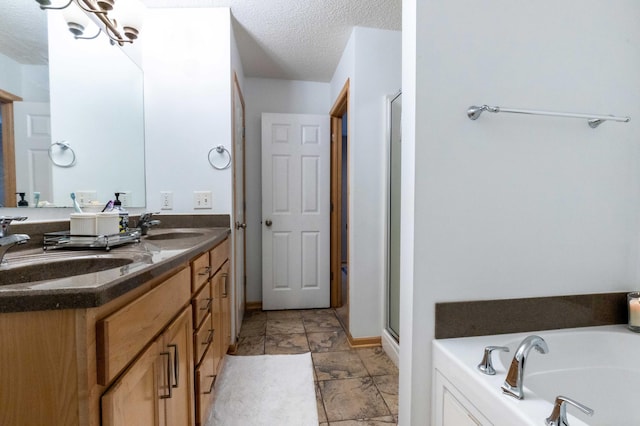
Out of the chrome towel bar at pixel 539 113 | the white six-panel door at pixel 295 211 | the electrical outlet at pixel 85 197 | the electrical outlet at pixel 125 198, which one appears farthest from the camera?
the white six-panel door at pixel 295 211

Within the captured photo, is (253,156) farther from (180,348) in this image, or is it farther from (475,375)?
(475,375)

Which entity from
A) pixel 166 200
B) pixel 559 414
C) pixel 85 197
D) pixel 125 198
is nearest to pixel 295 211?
pixel 166 200

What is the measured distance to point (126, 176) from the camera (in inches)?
67.9

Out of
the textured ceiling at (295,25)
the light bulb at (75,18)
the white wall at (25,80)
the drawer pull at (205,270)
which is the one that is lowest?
the drawer pull at (205,270)

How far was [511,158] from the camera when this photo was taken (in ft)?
3.50

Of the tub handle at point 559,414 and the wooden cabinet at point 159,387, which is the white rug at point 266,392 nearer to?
the wooden cabinet at point 159,387

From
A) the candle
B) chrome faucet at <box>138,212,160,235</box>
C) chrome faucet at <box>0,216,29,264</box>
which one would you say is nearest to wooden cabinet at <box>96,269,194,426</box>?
chrome faucet at <box>0,216,29,264</box>

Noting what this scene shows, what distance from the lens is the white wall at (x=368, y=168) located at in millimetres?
2064

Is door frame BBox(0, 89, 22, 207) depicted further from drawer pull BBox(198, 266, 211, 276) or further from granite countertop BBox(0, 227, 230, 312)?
drawer pull BBox(198, 266, 211, 276)

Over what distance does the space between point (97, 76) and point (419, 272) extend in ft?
6.35

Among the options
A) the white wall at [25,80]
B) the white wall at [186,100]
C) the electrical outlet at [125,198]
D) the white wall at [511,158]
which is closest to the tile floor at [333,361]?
the white wall at [511,158]

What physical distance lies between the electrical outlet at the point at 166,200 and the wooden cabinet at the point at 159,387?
3.37 ft

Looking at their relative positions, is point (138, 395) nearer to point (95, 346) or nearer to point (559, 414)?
point (95, 346)

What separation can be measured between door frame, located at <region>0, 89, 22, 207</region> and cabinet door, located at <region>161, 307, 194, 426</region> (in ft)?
2.60
